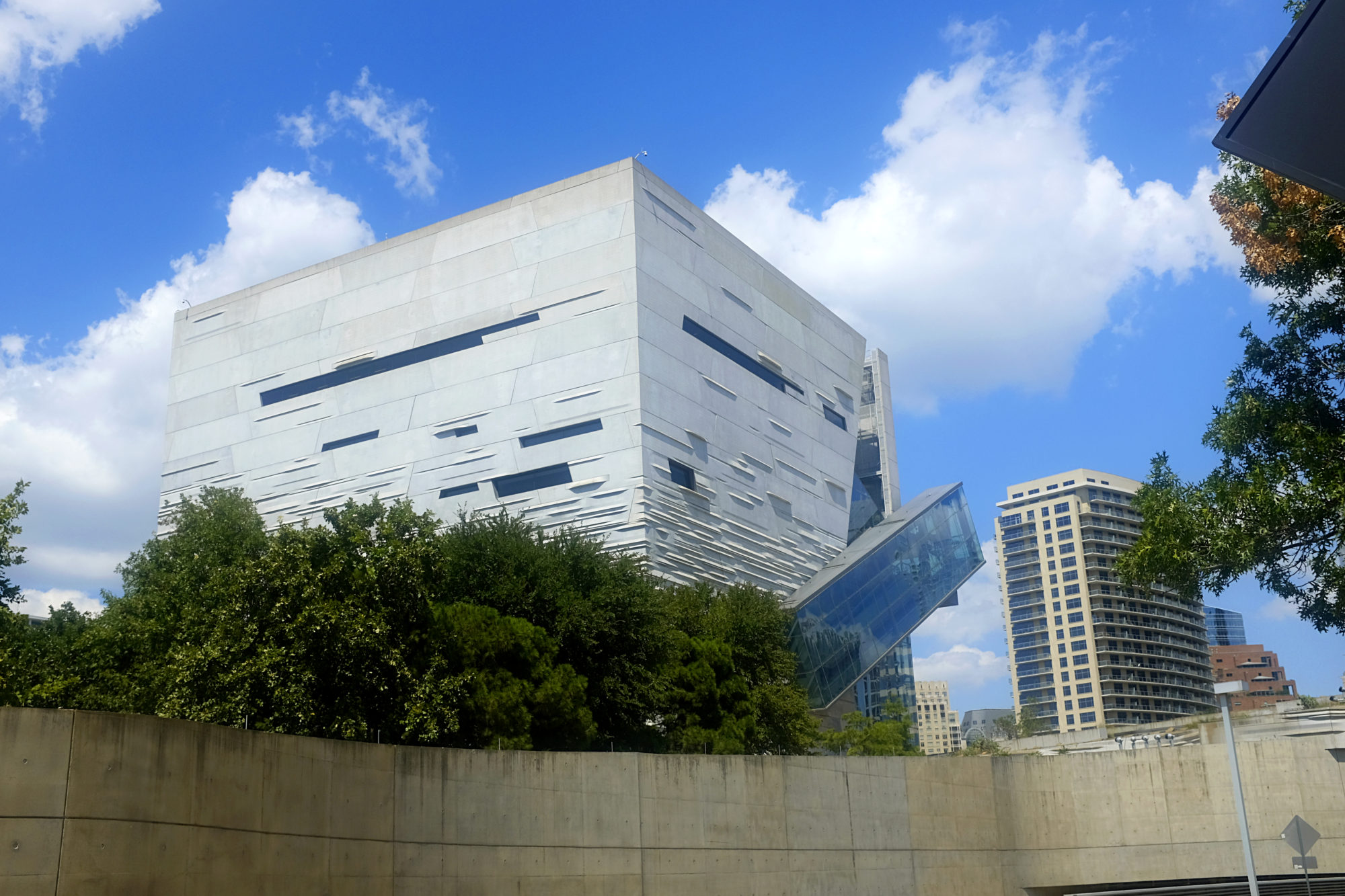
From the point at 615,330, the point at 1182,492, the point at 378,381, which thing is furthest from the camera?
the point at 378,381

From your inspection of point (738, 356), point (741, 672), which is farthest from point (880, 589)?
point (741, 672)

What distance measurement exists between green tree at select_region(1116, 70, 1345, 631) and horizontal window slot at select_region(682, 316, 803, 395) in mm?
41697

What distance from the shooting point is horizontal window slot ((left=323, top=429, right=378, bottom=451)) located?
59.2 m

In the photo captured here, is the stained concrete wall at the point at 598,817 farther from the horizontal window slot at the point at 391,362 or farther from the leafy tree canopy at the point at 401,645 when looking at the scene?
the horizontal window slot at the point at 391,362

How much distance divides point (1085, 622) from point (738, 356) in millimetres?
127234

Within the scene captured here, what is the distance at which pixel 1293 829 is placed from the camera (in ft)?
59.4

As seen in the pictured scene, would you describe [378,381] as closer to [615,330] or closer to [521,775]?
[615,330]

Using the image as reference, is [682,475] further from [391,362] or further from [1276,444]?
[1276,444]

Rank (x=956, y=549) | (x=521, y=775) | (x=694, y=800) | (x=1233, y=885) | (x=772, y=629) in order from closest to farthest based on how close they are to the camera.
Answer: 1. (x=521, y=775)
2. (x=694, y=800)
3. (x=1233, y=885)
4. (x=772, y=629)
5. (x=956, y=549)

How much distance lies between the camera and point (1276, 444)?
563 inches

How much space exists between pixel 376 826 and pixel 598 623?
615 inches

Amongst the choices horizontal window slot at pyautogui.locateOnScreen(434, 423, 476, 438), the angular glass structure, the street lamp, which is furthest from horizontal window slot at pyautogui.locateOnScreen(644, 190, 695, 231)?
the street lamp

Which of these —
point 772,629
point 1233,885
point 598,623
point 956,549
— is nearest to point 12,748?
point 598,623

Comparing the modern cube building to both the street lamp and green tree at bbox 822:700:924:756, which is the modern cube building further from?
the street lamp
